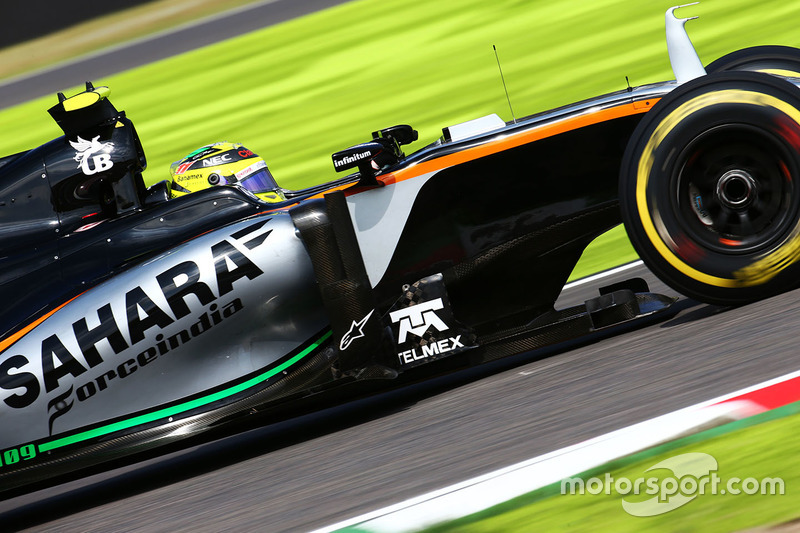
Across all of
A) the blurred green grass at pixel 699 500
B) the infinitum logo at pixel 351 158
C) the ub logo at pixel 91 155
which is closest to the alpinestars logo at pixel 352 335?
the infinitum logo at pixel 351 158

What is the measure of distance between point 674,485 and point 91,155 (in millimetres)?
3210

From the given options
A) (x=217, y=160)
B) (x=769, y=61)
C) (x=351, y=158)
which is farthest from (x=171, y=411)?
(x=769, y=61)

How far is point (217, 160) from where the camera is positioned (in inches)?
220

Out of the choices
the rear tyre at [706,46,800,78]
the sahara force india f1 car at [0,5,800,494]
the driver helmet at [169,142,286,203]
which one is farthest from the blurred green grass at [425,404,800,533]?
the driver helmet at [169,142,286,203]

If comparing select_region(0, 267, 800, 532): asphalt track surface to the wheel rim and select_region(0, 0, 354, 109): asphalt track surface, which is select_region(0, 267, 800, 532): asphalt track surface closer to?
the wheel rim

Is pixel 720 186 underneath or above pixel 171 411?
above

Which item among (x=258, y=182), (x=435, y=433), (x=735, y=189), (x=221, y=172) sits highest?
(x=221, y=172)

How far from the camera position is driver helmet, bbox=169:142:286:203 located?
18.0 ft

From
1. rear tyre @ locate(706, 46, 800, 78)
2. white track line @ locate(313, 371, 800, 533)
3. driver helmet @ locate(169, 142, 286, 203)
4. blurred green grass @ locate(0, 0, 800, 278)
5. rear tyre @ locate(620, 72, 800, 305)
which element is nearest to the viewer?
white track line @ locate(313, 371, 800, 533)

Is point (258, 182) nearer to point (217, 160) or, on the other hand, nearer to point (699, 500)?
point (217, 160)

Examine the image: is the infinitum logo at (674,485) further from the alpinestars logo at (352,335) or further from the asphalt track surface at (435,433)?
the alpinestars logo at (352,335)

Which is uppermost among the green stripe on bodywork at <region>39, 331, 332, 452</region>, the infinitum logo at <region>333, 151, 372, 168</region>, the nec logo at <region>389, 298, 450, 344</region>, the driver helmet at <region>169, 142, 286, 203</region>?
the driver helmet at <region>169, 142, 286, 203</region>

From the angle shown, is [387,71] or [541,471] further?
[387,71]

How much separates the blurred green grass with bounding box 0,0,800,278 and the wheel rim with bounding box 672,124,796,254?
5333 millimetres
